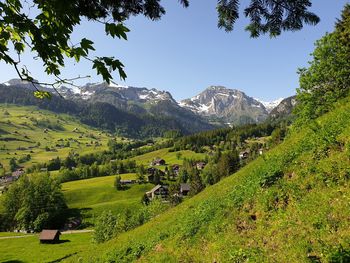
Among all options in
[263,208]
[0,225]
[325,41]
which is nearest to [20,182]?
[0,225]

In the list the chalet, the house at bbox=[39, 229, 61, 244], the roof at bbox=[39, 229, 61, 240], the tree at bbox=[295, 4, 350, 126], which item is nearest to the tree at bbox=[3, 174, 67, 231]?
the chalet

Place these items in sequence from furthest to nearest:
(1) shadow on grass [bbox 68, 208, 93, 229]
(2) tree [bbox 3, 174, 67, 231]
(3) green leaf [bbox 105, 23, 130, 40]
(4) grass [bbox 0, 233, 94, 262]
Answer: (1) shadow on grass [bbox 68, 208, 93, 229] < (2) tree [bbox 3, 174, 67, 231] < (4) grass [bbox 0, 233, 94, 262] < (3) green leaf [bbox 105, 23, 130, 40]

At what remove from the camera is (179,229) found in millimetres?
22609

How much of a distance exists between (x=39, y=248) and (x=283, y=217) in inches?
4029

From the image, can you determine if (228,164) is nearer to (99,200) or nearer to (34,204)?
(99,200)

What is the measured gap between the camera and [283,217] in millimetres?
15953

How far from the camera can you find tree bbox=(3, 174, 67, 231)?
464 ft

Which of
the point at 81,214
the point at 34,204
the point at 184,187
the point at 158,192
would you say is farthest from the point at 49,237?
the point at 184,187

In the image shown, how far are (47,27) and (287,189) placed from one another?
14.7 meters

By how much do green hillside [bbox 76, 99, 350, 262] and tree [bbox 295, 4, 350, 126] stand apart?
78.4ft

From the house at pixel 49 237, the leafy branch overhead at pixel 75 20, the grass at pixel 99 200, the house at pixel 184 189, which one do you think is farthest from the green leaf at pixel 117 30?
the house at pixel 184 189

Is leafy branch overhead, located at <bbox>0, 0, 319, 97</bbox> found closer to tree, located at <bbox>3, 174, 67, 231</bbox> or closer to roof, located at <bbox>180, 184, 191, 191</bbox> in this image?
tree, located at <bbox>3, 174, 67, 231</bbox>

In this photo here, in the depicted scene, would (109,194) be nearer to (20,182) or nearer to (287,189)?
(20,182)

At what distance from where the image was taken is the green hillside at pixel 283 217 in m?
13.1
